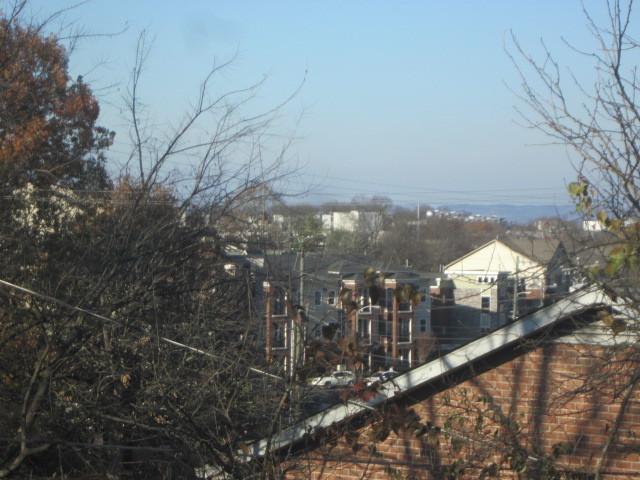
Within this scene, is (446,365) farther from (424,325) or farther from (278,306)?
(424,325)

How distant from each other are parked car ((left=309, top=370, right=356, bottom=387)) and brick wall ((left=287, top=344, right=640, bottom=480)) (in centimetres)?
64

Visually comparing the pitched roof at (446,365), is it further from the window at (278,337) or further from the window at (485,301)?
the window at (278,337)

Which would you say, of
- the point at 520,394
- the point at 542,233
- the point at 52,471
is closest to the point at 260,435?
the point at 520,394

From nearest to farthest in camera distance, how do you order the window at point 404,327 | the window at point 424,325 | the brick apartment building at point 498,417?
the brick apartment building at point 498,417
the window at point 404,327
the window at point 424,325

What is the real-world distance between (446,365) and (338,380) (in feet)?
4.88

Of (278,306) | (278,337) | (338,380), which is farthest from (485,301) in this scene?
(338,380)

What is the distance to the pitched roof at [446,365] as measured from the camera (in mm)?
6129

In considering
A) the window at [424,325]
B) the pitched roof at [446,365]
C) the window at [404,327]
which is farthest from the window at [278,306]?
the window at [424,325]

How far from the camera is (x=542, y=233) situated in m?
5.78

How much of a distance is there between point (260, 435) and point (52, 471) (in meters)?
4.17

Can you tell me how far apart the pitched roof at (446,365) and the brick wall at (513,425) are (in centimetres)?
18

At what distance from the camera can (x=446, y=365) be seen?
22.3 ft

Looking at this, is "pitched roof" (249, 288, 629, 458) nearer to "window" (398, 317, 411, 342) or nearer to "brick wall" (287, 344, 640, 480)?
"brick wall" (287, 344, 640, 480)

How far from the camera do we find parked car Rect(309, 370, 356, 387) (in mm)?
5385
